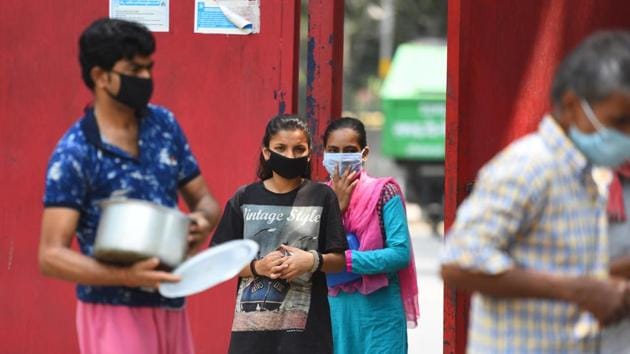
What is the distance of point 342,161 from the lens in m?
6.42

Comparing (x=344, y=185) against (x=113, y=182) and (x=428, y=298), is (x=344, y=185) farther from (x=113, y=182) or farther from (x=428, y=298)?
(x=428, y=298)

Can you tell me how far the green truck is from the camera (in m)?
23.8

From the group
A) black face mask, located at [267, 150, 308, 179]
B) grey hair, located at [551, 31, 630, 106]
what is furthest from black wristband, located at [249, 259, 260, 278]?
grey hair, located at [551, 31, 630, 106]

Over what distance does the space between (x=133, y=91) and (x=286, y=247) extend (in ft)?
5.41

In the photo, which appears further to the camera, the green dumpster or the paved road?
the green dumpster

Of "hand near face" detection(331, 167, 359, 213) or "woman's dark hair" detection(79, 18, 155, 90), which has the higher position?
"woman's dark hair" detection(79, 18, 155, 90)

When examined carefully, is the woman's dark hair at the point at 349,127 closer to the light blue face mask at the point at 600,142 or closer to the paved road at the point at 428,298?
the paved road at the point at 428,298

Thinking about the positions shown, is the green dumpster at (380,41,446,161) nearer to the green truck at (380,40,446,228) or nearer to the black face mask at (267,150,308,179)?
the green truck at (380,40,446,228)

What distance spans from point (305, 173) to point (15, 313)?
91.2 inches

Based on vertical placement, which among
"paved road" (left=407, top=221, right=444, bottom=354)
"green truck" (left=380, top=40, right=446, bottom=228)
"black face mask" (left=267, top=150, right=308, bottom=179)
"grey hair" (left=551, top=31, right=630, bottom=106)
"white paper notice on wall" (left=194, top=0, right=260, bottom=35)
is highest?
"white paper notice on wall" (left=194, top=0, right=260, bottom=35)

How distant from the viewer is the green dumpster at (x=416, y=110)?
23.8m

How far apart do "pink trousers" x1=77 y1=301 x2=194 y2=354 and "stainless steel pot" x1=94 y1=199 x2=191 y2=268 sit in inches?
10.5

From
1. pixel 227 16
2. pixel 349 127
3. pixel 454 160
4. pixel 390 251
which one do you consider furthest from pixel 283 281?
pixel 227 16

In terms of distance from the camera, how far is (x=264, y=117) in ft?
23.7
